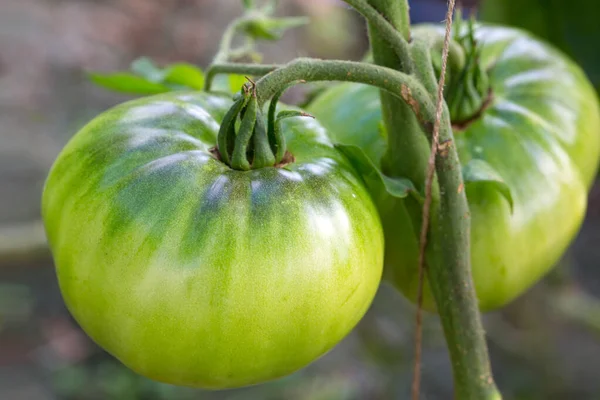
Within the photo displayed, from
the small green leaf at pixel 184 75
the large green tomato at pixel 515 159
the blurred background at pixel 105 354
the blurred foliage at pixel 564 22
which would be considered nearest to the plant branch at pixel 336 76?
the large green tomato at pixel 515 159

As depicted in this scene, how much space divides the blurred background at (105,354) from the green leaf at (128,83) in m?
0.09

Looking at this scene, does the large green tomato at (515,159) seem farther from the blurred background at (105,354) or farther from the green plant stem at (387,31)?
the blurred background at (105,354)

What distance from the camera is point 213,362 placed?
17.0 inches

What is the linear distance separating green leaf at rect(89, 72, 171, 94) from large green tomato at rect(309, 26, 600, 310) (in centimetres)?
15

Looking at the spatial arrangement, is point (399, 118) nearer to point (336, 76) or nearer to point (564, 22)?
point (336, 76)

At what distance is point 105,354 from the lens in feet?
6.79

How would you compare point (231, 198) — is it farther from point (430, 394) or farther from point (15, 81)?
point (15, 81)

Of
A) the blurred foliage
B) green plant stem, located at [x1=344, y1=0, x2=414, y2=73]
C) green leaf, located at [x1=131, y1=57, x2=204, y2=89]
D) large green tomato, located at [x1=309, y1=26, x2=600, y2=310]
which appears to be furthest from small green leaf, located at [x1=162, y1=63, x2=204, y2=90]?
the blurred foliage

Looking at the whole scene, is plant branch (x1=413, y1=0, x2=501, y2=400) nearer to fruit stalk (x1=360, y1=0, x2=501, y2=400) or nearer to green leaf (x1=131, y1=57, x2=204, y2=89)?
fruit stalk (x1=360, y1=0, x2=501, y2=400)

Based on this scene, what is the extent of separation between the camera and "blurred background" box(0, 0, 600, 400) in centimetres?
133

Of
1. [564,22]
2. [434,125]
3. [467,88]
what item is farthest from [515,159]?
[564,22]

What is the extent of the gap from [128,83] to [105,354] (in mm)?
1598

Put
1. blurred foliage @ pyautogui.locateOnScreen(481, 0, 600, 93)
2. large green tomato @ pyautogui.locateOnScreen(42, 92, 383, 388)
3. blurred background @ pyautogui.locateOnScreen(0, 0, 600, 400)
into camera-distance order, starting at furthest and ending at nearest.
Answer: blurred background @ pyautogui.locateOnScreen(0, 0, 600, 400) < blurred foliage @ pyautogui.locateOnScreen(481, 0, 600, 93) < large green tomato @ pyautogui.locateOnScreen(42, 92, 383, 388)

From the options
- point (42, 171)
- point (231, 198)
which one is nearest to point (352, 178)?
point (231, 198)
